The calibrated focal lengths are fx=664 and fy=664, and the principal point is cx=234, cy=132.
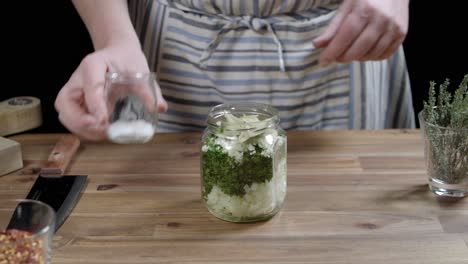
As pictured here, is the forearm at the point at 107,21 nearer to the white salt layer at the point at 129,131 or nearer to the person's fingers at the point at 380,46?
the white salt layer at the point at 129,131

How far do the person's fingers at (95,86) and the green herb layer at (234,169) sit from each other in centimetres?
17

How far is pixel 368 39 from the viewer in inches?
45.9

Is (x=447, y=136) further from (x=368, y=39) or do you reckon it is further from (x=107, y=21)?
(x=107, y=21)

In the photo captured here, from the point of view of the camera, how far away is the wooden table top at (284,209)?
3.05 feet

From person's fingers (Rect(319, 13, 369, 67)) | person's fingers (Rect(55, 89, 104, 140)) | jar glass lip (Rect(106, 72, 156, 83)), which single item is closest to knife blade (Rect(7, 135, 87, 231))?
person's fingers (Rect(55, 89, 104, 140))

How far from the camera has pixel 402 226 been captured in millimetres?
992

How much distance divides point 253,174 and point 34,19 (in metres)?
1.20

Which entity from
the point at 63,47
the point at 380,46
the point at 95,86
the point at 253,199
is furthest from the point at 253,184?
the point at 63,47

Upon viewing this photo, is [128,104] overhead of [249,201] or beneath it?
overhead

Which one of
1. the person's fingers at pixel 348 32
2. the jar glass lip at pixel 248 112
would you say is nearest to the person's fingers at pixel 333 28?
the person's fingers at pixel 348 32

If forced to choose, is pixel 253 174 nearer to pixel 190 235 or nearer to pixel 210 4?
pixel 190 235

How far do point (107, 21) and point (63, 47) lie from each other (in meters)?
0.77

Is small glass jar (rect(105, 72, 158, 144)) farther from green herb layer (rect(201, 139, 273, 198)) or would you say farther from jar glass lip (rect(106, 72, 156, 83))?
green herb layer (rect(201, 139, 273, 198))

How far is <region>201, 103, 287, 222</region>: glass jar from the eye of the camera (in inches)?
38.0
